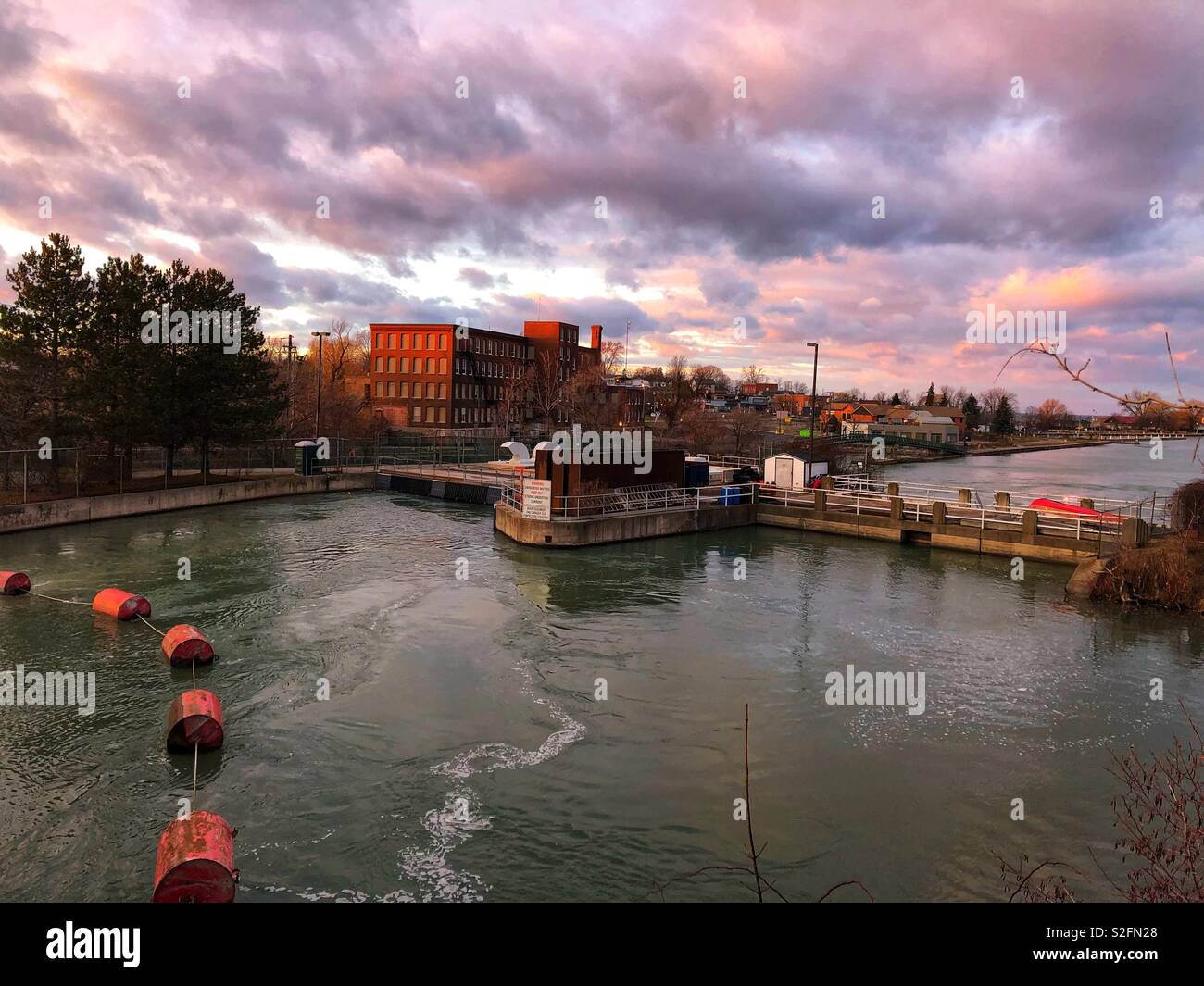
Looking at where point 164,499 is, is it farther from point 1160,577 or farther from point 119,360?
point 1160,577

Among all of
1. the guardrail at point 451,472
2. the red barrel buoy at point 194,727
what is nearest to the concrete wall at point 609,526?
the guardrail at point 451,472

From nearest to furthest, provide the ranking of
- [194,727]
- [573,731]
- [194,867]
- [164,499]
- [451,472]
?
[194,867]
[194,727]
[573,731]
[164,499]
[451,472]

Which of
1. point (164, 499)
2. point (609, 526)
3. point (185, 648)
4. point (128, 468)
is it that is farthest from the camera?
point (128, 468)

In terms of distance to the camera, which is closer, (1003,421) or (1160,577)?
(1160,577)

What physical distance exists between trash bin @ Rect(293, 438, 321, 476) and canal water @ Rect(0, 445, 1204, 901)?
24272 mm

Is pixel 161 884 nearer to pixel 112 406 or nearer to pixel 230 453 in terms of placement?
pixel 112 406

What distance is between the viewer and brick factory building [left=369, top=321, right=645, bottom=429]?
316 feet

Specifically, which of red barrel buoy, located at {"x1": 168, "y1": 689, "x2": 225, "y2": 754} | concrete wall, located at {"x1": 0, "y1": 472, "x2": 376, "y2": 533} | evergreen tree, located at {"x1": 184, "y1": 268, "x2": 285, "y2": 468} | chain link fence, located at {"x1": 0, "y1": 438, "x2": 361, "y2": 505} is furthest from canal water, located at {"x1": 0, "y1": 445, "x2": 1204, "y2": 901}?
evergreen tree, located at {"x1": 184, "y1": 268, "x2": 285, "y2": 468}

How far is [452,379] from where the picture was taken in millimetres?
96062

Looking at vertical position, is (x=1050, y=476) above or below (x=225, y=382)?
below

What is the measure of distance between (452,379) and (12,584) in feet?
242

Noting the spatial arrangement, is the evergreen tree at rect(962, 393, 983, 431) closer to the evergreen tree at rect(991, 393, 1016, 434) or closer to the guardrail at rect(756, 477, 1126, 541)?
the evergreen tree at rect(991, 393, 1016, 434)

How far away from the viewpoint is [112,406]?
40562mm

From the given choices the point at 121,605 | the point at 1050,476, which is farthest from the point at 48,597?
the point at 1050,476
